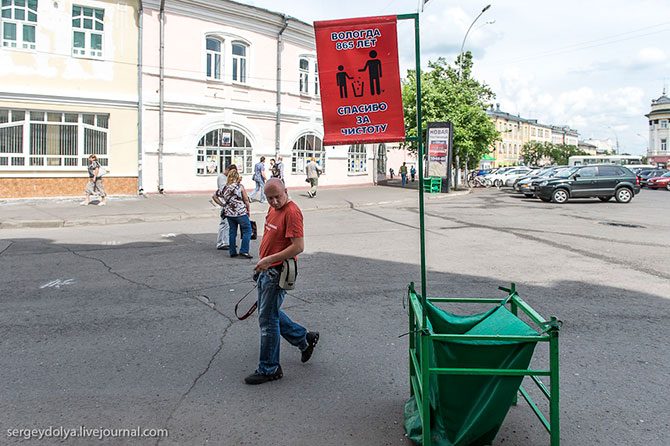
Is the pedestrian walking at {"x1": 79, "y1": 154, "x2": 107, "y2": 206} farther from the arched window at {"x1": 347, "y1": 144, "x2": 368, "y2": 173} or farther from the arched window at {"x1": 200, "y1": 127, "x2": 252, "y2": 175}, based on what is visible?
the arched window at {"x1": 347, "y1": 144, "x2": 368, "y2": 173}

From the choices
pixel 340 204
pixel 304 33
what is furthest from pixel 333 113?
pixel 304 33

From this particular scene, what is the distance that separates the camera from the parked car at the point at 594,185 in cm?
2320

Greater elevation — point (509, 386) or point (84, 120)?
point (84, 120)

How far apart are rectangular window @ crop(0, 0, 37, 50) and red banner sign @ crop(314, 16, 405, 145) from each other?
1842 centimetres

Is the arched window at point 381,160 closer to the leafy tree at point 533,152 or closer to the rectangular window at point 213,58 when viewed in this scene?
the rectangular window at point 213,58

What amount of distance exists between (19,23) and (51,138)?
12.8ft

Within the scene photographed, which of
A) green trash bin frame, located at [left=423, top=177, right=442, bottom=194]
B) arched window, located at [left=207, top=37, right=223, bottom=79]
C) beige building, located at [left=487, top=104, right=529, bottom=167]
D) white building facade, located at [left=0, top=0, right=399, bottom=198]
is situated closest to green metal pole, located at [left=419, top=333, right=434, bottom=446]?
white building facade, located at [left=0, top=0, right=399, bottom=198]

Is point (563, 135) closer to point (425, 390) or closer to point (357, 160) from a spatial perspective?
point (357, 160)

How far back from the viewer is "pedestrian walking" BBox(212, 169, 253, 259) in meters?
9.54

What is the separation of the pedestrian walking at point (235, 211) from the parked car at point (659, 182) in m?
40.4

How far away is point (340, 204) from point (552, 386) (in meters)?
18.1

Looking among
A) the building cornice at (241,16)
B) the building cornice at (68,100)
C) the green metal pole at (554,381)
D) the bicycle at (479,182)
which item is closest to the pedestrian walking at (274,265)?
the green metal pole at (554,381)

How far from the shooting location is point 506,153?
340ft

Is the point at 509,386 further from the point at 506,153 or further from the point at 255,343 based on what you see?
the point at 506,153
